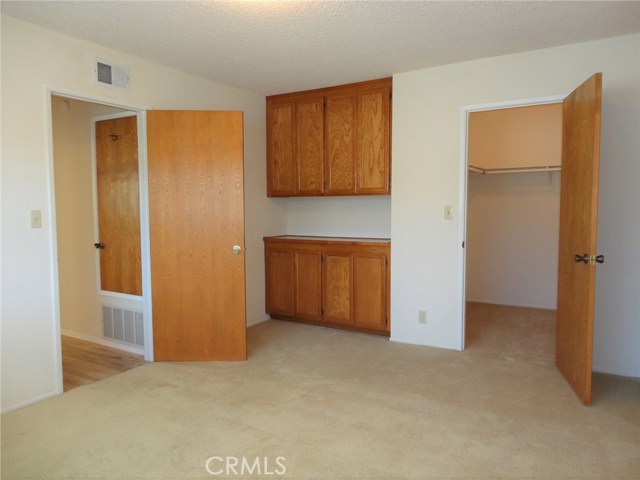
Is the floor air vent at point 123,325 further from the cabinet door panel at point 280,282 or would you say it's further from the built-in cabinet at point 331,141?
the built-in cabinet at point 331,141

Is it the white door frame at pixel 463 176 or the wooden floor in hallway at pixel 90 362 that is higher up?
the white door frame at pixel 463 176

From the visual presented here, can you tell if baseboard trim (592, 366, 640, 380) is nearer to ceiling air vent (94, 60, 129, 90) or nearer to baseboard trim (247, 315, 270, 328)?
baseboard trim (247, 315, 270, 328)

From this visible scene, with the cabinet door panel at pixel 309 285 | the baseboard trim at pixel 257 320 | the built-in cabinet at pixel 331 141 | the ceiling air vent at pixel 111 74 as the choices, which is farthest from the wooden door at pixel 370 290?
the ceiling air vent at pixel 111 74

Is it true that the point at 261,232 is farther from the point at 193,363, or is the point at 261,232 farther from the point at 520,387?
the point at 520,387

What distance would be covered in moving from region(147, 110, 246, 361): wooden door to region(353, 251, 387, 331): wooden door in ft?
4.00

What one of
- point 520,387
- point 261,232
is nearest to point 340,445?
point 520,387

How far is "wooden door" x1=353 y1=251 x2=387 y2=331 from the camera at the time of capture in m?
4.20

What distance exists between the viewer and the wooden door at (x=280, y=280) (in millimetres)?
4711

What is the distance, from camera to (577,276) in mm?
2900

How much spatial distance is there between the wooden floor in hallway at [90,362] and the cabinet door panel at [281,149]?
217 centimetres

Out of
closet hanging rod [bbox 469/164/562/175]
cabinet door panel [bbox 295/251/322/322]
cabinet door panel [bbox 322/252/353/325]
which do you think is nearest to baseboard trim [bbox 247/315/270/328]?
cabinet door panel [bbox 295/251/322/322]

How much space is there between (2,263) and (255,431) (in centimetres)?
182

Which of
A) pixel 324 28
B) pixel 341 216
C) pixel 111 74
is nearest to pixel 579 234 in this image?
pixel 324 28

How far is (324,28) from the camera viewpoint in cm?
291
